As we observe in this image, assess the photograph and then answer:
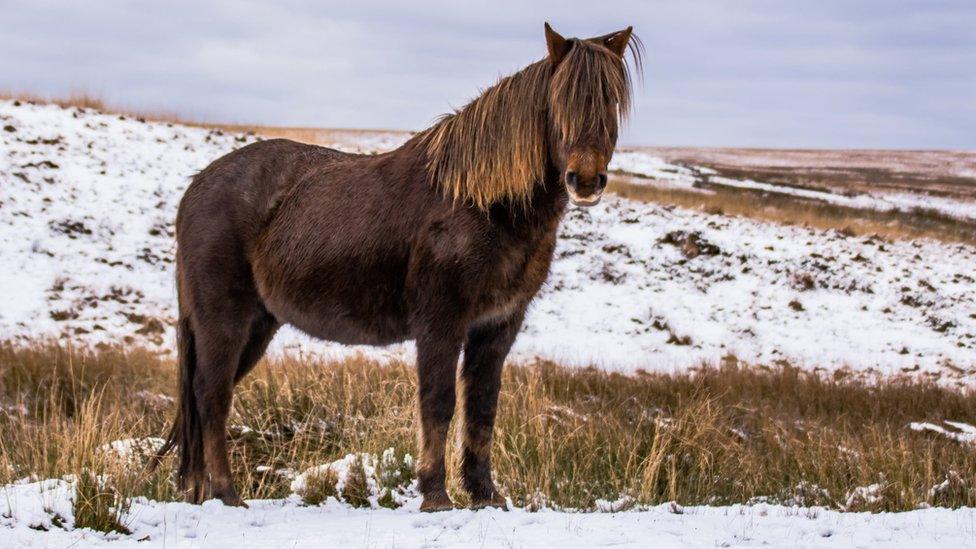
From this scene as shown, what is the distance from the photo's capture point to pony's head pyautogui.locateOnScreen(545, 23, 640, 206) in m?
4.22

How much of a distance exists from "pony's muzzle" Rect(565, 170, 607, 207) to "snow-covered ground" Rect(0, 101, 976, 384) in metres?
6.95

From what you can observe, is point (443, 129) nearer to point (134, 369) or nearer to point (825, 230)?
point (134, 369)

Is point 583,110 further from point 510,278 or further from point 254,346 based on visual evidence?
point 254,346

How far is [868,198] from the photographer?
2989 centimetres

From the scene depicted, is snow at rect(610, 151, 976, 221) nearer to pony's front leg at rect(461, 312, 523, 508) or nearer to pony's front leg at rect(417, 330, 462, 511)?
pony's front leg at rect(461, 312, 523, 508)

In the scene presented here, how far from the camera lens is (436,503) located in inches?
184

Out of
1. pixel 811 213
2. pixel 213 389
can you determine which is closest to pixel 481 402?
pixel 213 389

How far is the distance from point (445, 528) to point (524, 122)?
2101 millimetres

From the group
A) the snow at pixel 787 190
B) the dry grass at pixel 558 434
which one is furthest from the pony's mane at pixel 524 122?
the snow at pixel 787 190

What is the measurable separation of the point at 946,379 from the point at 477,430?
9.77 metres

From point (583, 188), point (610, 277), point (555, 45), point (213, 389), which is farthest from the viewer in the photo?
point (610, 277)

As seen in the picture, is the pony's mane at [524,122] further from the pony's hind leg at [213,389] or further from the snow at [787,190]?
the snow at [787,190]

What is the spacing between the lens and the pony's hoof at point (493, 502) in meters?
4.95

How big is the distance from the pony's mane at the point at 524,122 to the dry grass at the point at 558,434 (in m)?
1.79
